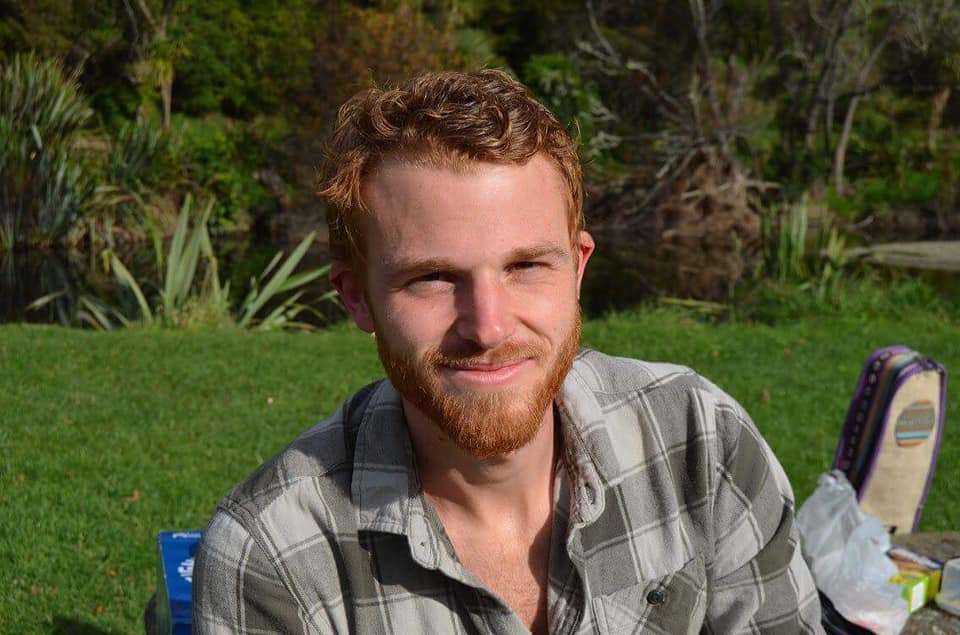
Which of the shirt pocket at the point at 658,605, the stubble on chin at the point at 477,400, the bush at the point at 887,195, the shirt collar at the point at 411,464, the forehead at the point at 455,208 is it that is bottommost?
the bush at the point at 887,195

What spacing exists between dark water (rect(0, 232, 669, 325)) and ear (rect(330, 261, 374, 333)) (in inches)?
303

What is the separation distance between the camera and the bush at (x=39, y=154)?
11.8 meters

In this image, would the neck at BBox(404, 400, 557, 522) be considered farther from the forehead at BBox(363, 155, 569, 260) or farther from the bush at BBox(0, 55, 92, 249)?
the bush at BBox(0, 55, 92, 249)

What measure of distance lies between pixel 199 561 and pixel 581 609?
640 millimetres

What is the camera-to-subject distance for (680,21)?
2747 centimetres

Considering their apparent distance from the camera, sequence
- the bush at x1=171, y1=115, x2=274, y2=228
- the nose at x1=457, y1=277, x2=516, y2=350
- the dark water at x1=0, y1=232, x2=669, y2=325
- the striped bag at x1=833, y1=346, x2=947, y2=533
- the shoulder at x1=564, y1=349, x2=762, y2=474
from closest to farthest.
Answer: the nose at x1=457, y1=277, x2=516, y2=350 → the shoulder at x1=564, y1=349, x2=762, y2=474 → the striped bag at x1=833, y1=346, x2=947, y2=533 → the dark water at x1=0, y1=232, x2=669, y2=325 → the bush at x1=171, y1=115, x2=274, y2=228

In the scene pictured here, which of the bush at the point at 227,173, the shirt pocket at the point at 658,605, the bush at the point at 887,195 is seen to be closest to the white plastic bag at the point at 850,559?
the shirt pocket at the point at 658,605

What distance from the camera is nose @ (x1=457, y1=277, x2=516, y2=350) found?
1655 millimetres

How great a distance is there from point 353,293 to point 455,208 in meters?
0.32

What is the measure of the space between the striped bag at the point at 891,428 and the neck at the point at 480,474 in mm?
2432

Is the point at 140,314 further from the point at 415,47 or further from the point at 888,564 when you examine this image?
the point at 415,47

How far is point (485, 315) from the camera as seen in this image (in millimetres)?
1660

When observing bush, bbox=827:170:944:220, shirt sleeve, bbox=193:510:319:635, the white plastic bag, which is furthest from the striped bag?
bush, bbox=827:170:944:220

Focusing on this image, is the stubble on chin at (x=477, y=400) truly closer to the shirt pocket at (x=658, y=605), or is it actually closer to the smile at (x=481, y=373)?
the smile at (x=481, y=373)
